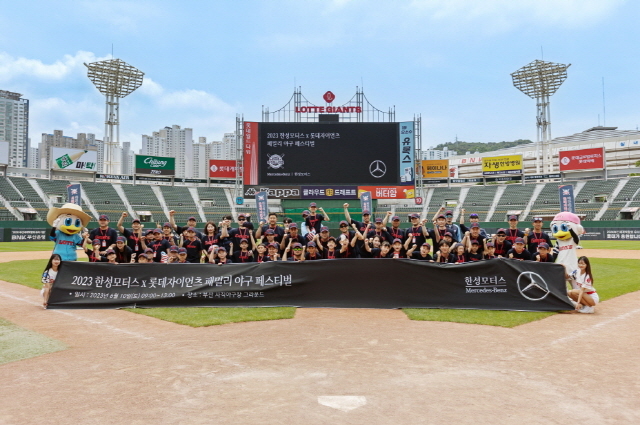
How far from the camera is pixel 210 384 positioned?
503 cm

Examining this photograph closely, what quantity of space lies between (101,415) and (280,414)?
173 cm

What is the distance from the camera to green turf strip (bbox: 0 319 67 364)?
6352 mm

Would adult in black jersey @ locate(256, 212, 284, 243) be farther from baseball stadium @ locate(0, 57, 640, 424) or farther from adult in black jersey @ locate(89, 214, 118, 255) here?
adult in black jersey @ locate(89, 214, 118, 255)

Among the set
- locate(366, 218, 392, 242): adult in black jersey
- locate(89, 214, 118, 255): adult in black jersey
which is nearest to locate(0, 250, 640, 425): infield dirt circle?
locate(89, 214, 118, 255): adult in black jersey

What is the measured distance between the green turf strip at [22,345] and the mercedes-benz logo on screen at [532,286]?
897cm

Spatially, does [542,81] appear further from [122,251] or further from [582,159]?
[122,251]

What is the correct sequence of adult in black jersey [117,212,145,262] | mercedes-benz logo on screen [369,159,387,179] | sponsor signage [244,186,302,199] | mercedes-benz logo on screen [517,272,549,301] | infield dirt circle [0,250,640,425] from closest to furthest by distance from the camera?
infield dirt circle [0,250,640,425], mercedes-benz logo on screen [517,272,549,301], adult in black jersey [117,212,145,262], mercedes-benz logo on screen [369,159,387,179], sponsor signage [244,186,302,199]

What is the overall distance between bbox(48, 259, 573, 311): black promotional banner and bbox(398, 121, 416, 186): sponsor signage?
2991 cm

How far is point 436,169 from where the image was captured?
5922 centimetres

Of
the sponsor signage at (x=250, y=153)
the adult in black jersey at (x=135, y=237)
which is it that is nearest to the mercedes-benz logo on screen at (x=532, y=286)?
the adult in black jersey at (x=135, y=237)

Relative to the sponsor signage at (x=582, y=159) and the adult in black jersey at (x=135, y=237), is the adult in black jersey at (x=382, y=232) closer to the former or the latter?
the adult in black jersey at (x=135, y=237)

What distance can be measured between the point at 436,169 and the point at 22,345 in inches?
2237

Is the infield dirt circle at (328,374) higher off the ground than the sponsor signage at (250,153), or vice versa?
the sponsor signage at (250,153)

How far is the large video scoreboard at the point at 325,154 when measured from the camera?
127ft
